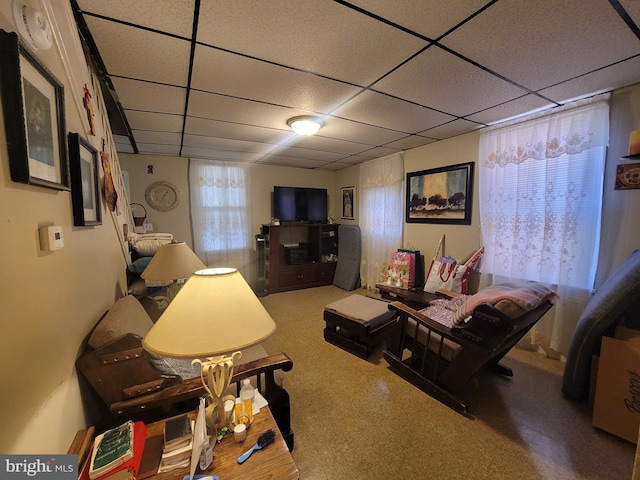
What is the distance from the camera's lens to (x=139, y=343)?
3.88 feet

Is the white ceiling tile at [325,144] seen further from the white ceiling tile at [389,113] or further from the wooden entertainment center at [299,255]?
the wooden entertainment center at [299,255]

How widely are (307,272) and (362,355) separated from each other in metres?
2.36

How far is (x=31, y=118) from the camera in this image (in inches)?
30.0

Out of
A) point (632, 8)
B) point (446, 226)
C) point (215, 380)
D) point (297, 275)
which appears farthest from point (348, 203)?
point (215, 380)

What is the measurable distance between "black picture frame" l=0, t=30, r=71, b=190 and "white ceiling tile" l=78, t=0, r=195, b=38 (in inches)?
19.0

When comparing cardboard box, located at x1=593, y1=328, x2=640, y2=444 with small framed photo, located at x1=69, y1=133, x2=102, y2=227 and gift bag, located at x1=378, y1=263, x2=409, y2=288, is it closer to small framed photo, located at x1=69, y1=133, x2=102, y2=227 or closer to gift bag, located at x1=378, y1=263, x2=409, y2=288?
gift bag, located at x1=378, y1=263, x2=409, y2=288

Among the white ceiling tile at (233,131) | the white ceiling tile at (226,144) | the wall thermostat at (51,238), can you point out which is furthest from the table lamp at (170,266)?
the white ceiling tile at (226,144)

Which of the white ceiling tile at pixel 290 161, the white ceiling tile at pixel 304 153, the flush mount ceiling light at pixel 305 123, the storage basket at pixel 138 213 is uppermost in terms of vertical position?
the white ceiling tile at pixel 290 161

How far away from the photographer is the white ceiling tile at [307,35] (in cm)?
113

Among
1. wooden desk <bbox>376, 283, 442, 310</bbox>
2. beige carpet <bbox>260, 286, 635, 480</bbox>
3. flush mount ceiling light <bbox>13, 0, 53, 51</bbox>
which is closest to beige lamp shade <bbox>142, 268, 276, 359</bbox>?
flush mount ceiling light <bbox>13, 0, 53, 51</bbox>

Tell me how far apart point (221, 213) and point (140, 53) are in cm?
293

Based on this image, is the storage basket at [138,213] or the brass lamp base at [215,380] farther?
the storage basket at [138,213]

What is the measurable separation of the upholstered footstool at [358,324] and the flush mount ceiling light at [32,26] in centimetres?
246

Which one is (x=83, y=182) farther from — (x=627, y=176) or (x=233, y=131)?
(x=627, y=176)
